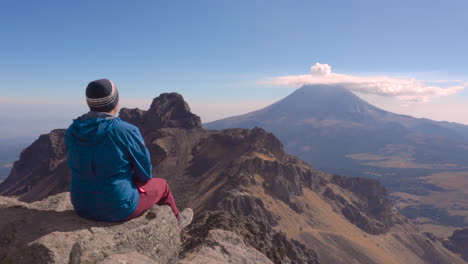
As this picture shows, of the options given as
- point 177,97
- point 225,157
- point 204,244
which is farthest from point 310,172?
point 204,244

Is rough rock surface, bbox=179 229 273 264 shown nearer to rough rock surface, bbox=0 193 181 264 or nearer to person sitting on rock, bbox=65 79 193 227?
rough rock surface, bbox=0 193 181 264

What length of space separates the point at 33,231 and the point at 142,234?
168cm

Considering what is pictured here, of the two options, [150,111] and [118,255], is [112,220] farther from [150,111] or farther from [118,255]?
[150,111]

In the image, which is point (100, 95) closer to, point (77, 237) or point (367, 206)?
point (77, 237)

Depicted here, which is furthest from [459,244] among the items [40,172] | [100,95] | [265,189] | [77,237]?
[40,172]

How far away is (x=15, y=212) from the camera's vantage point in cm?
549

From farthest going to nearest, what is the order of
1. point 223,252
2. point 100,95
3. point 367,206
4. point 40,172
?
point 367,206
point 40,172
point 223,252
point 100,95

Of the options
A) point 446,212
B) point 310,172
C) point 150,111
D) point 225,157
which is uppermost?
point 150,111

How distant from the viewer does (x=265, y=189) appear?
2266 inches

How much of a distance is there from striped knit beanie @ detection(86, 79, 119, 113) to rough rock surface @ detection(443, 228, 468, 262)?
9616 cm

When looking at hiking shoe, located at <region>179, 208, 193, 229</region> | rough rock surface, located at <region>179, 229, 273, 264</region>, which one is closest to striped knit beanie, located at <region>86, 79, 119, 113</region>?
hiking shoe, located at <region>179, 208, 193, 229</region>

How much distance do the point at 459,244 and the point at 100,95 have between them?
10174 centimetres

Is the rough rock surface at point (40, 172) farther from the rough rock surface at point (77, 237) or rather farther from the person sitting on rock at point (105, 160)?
the person sitting on rock at point (105, 160)

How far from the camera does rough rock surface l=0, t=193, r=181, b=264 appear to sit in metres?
4.49
